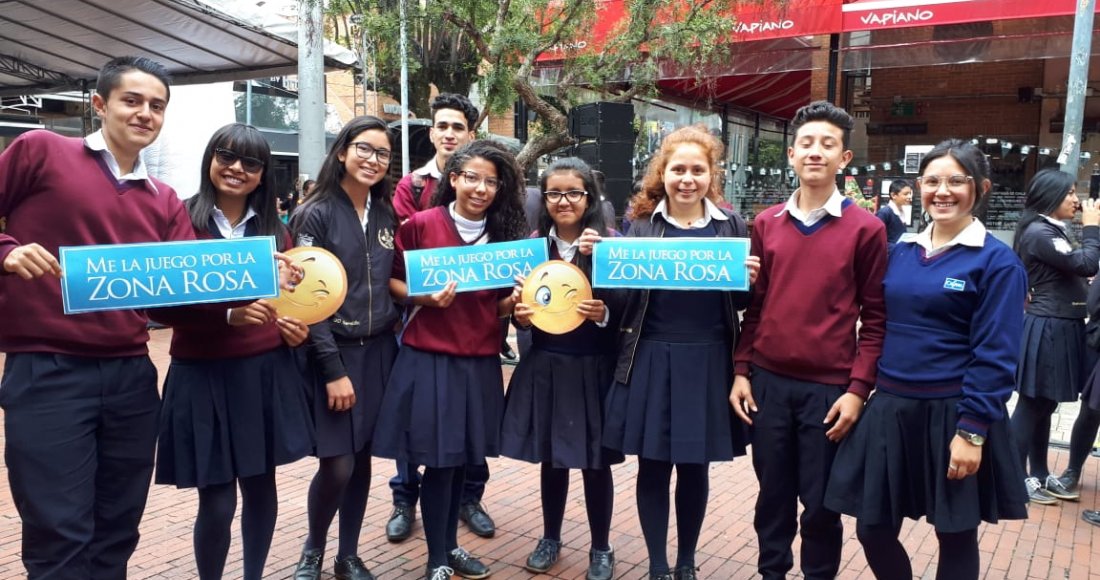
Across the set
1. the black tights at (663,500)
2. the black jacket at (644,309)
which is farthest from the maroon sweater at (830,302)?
the black tights at (663,500)

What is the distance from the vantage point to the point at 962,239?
2699 millimetres

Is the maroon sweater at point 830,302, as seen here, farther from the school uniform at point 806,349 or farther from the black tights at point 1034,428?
the black tights at point 1034,428

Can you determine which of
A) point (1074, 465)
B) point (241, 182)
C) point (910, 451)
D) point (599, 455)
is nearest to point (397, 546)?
point (599, 455)

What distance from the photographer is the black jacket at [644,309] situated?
3281 mm

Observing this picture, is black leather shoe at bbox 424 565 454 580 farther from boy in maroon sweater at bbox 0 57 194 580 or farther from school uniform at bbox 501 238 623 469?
boy in maroon sweater at bbox 0 57 194 580

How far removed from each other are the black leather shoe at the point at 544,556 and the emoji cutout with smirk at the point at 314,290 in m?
1.59

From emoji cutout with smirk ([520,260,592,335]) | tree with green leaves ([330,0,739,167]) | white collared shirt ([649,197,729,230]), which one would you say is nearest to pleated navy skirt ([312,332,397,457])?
emoji cutout with smirk ([520,260,592,335])

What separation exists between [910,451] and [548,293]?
149cm

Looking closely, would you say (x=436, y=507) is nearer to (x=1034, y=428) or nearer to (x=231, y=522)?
(x=231, y=522)

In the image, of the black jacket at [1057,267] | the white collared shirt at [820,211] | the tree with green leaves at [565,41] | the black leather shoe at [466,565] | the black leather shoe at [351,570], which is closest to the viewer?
the white collared shirt at [820,211]

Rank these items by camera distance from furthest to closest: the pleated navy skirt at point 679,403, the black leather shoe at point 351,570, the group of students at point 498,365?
the black leather shoe at point 351,570 < the pleated navy skirt at point 679,403 < the group of students at point 498,365

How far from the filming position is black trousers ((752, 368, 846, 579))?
299cm

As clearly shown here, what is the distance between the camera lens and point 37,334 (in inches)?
96.7

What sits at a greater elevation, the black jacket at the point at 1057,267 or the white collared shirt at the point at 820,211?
the white collared shirt at the point at 820,211
